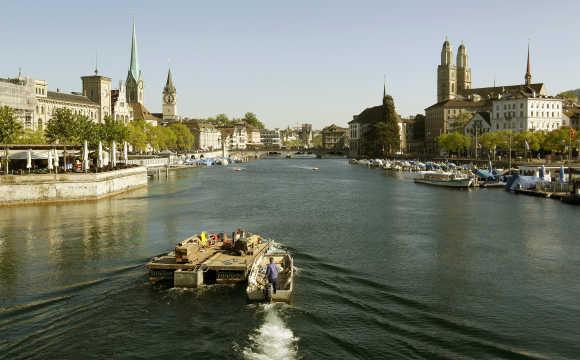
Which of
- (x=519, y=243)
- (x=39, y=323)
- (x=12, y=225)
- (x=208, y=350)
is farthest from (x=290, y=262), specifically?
(x=12, y=225)

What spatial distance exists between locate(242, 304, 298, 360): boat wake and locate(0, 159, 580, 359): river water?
0.09 m

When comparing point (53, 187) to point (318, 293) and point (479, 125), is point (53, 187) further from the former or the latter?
point (479, 125)

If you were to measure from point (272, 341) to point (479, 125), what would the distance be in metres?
167

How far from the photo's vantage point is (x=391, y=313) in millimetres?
26766

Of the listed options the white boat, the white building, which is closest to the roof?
the white boat

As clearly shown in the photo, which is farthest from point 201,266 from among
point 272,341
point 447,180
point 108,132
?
point 108,132

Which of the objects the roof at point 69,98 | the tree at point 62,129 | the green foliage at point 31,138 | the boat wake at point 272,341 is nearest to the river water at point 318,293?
the boat wake at point 272,341

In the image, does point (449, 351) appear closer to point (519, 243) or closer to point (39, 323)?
point (39, 323)

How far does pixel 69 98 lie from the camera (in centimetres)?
16012

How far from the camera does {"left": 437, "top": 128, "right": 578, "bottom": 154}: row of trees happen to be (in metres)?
129

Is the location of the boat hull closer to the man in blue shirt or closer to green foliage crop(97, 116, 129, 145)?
green foliage crop(97, 116, 129, 145)

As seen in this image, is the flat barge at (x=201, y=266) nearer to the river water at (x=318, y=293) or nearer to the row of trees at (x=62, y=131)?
the river water at (x=318, y=293)

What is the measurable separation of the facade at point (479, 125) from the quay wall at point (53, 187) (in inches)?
5173

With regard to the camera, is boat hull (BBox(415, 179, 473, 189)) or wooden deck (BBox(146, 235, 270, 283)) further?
boat hull (BBox(415, 179, 473, 189))
